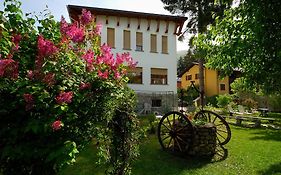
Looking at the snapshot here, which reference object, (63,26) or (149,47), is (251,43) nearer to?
(63,26)

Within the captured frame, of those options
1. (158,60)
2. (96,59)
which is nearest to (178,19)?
(158,60)

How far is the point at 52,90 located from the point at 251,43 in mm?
3760

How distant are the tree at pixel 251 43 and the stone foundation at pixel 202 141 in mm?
2833

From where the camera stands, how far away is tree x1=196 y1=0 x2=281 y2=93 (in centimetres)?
496

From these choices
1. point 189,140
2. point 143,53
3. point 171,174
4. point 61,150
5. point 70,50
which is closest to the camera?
point 61,150

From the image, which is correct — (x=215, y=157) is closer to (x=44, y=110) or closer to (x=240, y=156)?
(x=240, y=156)

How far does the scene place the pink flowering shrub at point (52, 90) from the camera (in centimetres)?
348

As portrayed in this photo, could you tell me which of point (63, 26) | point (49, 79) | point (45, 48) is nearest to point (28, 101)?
point (49, 79)

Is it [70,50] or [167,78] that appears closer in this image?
[70,50]

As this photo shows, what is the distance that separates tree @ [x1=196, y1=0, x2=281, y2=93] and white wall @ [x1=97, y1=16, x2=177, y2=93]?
60.4ft

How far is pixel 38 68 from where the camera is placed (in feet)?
11.7

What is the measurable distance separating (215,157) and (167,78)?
1740 cm

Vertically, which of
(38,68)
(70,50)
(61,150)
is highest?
(70,50)

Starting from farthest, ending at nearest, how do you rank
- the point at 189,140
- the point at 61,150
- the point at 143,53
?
the point at 143,53 → the point at 189,140 → the point at 61,150
